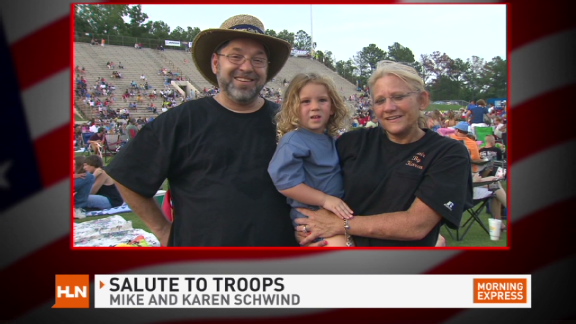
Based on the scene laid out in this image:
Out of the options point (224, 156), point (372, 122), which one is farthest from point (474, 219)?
point (224, 156)

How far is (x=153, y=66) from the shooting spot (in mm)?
3131

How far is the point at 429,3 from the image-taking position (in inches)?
90.8

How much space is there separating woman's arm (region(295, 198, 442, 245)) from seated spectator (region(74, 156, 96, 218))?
1251 mm

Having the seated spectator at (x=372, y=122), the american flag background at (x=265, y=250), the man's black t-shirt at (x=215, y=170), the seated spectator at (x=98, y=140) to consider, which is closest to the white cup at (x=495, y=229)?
the american flag background at (x=265, y=250)

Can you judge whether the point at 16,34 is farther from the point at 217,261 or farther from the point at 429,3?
the point at 429,3

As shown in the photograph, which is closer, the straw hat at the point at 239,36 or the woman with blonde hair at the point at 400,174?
the woman with blonde hair at the point at 400,174

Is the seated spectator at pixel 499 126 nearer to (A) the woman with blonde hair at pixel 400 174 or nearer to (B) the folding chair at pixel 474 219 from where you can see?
(A) the woman with blonde hair at pixel 400 174

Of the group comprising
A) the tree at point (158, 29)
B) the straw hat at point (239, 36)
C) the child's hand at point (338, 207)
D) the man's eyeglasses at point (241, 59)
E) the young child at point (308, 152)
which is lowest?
the child's hand at point (338, 207)

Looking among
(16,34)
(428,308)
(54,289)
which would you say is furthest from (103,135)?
(428,308)

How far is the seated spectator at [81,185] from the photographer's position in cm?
244

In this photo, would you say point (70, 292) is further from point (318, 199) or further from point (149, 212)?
point (318, 199)

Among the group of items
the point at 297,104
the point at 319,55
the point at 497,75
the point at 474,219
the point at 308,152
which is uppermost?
the point at 319,55

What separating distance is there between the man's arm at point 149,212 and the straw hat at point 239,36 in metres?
0.79

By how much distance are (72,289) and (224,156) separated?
110 centimetres
